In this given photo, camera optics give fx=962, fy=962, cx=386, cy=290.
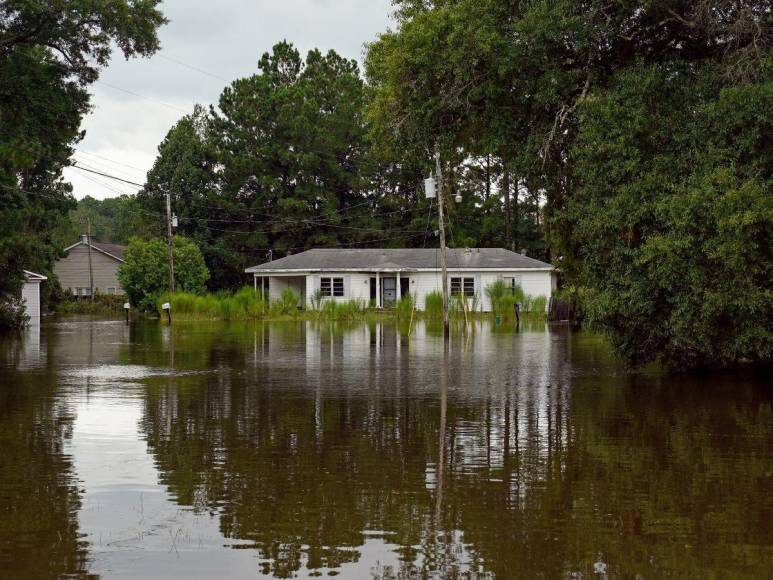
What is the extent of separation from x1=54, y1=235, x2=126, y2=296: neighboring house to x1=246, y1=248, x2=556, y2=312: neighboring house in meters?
28.4

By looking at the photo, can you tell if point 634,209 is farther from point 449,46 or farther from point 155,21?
point 155,21

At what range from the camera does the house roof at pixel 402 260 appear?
56.7 meters

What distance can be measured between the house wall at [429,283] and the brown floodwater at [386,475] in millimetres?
36088

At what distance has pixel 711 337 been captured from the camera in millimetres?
18047

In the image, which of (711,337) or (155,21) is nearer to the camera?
(711,337)

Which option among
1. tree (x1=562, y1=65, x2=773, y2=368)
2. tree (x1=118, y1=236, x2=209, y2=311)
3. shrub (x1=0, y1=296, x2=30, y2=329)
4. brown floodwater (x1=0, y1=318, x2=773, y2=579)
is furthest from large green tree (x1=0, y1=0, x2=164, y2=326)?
tree (x1=118, y1=236, x2=209, y2=311)

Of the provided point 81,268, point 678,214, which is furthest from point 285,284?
point 678,214

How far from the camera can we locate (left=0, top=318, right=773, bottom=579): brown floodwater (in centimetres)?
684

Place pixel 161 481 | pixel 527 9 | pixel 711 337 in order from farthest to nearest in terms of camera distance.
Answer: pixel 527 9
pixel 711 337
pixel 161 481

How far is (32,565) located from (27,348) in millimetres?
25005

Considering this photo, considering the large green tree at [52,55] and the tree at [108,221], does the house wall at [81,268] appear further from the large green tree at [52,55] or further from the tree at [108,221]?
the large green tree at [52,55]

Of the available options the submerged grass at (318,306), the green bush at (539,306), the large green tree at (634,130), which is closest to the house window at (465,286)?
the submerged grass at (318,306)

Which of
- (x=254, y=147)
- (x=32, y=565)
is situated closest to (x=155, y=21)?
(x=32, y=565)

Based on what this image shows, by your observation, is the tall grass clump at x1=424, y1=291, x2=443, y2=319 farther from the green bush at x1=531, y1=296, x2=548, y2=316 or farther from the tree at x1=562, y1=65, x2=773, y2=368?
the tree at x1=562, y1=65, x2=773, y2=368
